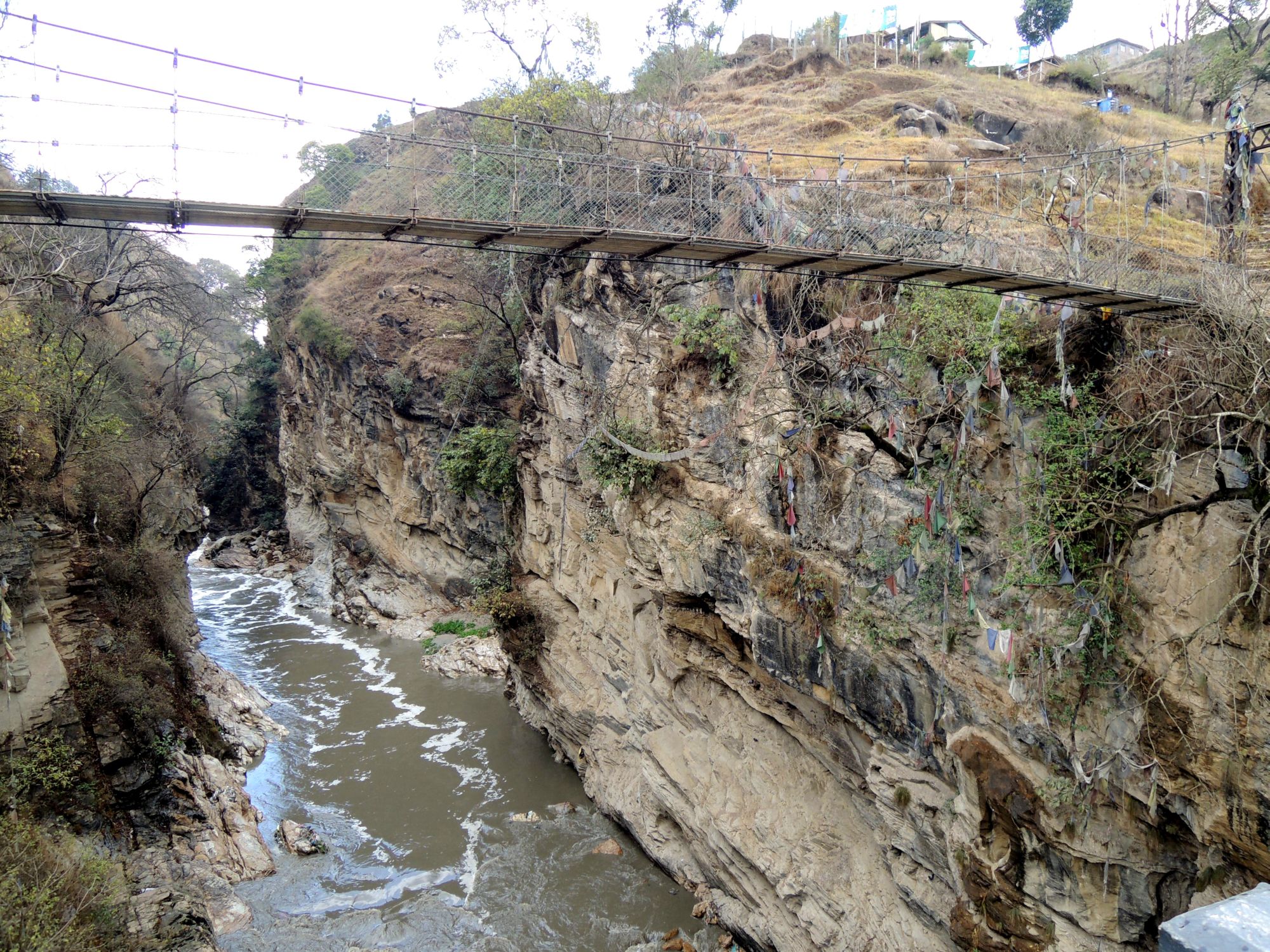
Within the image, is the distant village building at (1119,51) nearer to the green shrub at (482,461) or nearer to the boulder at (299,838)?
the green shrub at (482,461)

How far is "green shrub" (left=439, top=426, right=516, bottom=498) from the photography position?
16.5 metres

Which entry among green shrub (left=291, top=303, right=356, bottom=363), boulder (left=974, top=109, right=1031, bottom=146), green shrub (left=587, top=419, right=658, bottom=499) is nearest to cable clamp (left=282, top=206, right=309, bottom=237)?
green shrub (left=587, top=419, right=658, bottom=499)

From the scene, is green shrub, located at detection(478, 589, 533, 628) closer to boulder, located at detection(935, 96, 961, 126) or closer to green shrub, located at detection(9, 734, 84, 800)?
green shrub, located at detection(9, 734, 84, 800)

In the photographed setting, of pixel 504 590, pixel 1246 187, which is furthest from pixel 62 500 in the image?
pixel 1246 187

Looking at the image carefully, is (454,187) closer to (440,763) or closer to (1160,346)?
(1160,346)

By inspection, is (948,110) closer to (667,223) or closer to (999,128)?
(999,128)

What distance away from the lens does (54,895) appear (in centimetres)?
743

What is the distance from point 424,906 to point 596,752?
3.54 metres

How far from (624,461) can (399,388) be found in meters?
12.6

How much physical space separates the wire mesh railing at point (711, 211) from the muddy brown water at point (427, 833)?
8.84 meters

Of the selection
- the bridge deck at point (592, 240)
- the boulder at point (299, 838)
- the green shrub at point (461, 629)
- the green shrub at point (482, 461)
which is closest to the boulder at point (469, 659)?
the green shrub at point (461, 629)

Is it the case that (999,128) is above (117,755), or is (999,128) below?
above

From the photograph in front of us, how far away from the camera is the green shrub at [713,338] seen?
9742 mm

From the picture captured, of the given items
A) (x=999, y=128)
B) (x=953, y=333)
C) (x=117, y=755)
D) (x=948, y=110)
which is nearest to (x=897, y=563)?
(x=953, y=333)
